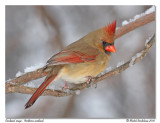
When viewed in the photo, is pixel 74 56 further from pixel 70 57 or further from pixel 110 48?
pixel 110 48

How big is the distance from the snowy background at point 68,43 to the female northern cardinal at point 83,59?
0.23m

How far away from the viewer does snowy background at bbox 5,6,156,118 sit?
298cm

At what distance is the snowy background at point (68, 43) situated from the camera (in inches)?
117

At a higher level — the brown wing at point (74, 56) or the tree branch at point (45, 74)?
the brown wing at point (74, 56)

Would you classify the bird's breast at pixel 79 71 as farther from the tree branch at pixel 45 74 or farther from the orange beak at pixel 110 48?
the orange beak at pixel 110 48

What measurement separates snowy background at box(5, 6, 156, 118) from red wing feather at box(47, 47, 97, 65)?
338 mm

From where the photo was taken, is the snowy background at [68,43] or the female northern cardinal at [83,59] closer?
the female northern cardinal at [83,59]

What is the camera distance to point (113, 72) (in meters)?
2.78

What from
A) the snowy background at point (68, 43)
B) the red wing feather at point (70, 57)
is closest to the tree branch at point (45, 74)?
the snowy background at point (68, 43)

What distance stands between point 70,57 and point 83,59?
6.0 inches

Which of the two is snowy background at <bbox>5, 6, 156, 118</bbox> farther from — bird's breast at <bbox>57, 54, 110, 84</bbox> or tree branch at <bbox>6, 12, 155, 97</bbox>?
bird's breast at <bbox>57, 54, 110, 84</bbox>

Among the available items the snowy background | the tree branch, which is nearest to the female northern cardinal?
the tree branch
